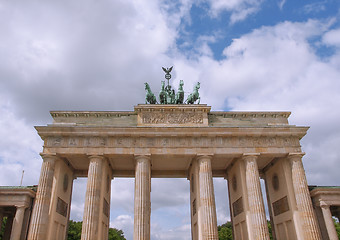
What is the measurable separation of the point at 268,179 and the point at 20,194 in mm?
26360

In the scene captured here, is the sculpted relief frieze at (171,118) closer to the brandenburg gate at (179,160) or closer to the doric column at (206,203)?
the brandenburg gate at (179,160)

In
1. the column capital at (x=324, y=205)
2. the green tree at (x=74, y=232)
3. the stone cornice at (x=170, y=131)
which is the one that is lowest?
the column capital at (x=324, y=205)

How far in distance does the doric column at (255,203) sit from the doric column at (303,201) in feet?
11.6

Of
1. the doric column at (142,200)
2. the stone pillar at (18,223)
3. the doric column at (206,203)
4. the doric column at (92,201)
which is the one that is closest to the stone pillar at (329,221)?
the doric column at (206,203)

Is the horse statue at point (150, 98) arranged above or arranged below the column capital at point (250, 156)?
above

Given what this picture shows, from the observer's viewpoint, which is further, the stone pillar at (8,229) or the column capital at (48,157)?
the stone pillar at (8,229)

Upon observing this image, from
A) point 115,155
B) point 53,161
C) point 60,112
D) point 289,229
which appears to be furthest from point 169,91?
point 289,229

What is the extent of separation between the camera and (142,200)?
25750 mm

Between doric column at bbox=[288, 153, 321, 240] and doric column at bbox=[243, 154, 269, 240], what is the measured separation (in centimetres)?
353

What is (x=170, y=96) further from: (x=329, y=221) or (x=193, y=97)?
(x=329, y=221)

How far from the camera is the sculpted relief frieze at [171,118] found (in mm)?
29531

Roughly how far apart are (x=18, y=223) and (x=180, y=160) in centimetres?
1624

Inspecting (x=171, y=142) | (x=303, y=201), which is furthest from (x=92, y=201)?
(x=303, y=201)

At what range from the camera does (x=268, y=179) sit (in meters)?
33.5
